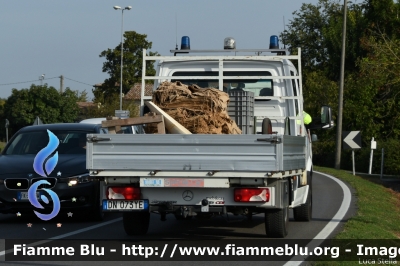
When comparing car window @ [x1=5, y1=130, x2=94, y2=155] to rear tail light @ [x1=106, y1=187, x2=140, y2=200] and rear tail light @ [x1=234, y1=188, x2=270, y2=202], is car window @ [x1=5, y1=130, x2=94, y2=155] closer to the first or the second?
rear tail light @ [x1=106, y1=187, x2=140, y2=200]

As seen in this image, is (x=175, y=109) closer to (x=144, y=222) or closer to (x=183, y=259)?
(x=144, y=222)

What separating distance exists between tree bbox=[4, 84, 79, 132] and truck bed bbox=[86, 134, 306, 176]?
54766 mm

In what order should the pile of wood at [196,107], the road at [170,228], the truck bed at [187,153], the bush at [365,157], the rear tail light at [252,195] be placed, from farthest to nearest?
the bush at [365,157] → the road at [170,228] → the pile of wood at [196,107] → the rear tail light at [252,195] → the truck bed at [187,153]

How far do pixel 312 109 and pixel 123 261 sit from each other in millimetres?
46954

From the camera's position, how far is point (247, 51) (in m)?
14.1

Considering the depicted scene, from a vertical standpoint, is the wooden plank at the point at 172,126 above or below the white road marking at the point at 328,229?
above

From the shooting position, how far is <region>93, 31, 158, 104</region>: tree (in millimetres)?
80562

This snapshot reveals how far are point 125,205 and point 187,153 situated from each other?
111cm

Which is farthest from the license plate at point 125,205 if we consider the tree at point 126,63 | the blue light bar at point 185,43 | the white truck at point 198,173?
the tree at point 126,63

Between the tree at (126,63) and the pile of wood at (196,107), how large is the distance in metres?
67.4

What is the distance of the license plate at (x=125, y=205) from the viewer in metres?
10.1

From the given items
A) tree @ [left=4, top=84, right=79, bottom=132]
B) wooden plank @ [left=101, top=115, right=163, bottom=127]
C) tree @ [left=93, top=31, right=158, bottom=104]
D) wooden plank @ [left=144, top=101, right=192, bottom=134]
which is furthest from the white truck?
tree @ [left=93, top=31, right=158, bottom=104]

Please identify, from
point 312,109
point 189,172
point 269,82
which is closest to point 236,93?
point 269,82

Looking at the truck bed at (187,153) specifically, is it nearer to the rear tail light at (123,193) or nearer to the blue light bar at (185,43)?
the rear tail light at (123,193)
